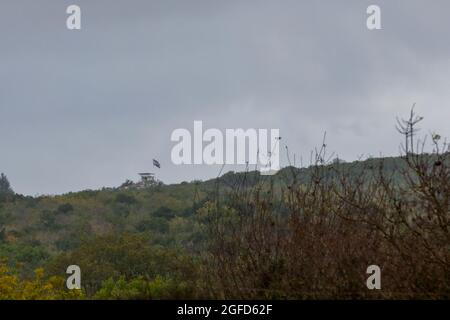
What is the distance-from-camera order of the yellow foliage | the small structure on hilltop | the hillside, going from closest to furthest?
the hillside < the yellow foliage < the small structure on hilltop

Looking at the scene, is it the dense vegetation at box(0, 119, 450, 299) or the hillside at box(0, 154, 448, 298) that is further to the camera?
the hillside at box(0, 154, 448, 298)

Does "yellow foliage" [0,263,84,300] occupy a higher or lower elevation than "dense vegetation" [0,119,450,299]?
lower

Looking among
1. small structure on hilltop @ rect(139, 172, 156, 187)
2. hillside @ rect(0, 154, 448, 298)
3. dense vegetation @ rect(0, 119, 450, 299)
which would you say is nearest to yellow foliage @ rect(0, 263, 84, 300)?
dense vegetation @ rect(0, 119, 450, 299)

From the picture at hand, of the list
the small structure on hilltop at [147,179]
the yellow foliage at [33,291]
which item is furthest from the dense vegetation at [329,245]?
the small structure on hilltop at [147,179]

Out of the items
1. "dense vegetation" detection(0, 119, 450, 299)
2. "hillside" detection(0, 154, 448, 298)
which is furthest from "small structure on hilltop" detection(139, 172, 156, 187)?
"dense vegetation" detection(0, 119, 450, 299)

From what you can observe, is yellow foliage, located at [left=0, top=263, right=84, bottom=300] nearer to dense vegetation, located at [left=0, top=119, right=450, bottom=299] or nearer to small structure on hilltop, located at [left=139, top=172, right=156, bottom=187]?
dense vegetation, located at [left=0, top=119, right=450, bottom=299]

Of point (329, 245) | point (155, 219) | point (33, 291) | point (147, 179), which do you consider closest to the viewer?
point (329, 245)

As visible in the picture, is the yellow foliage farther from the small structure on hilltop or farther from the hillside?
the small structure on hilltop

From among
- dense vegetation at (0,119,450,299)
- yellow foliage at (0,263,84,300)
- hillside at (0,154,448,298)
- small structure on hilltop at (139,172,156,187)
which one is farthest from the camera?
small structure on hilltop at (139,172,156,187)

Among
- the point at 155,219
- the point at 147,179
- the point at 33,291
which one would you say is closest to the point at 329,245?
the point at 33,291

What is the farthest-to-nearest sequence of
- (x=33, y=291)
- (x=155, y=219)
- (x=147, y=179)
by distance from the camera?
1. (x=147, y=179)
2. (x=155, y=219)
3. (x=33, y=291)

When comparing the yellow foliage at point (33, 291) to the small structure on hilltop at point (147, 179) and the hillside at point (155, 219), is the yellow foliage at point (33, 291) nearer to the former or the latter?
the hillside at point (155, 219)

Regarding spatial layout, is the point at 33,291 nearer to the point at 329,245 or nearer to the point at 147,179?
the point at 329,245
